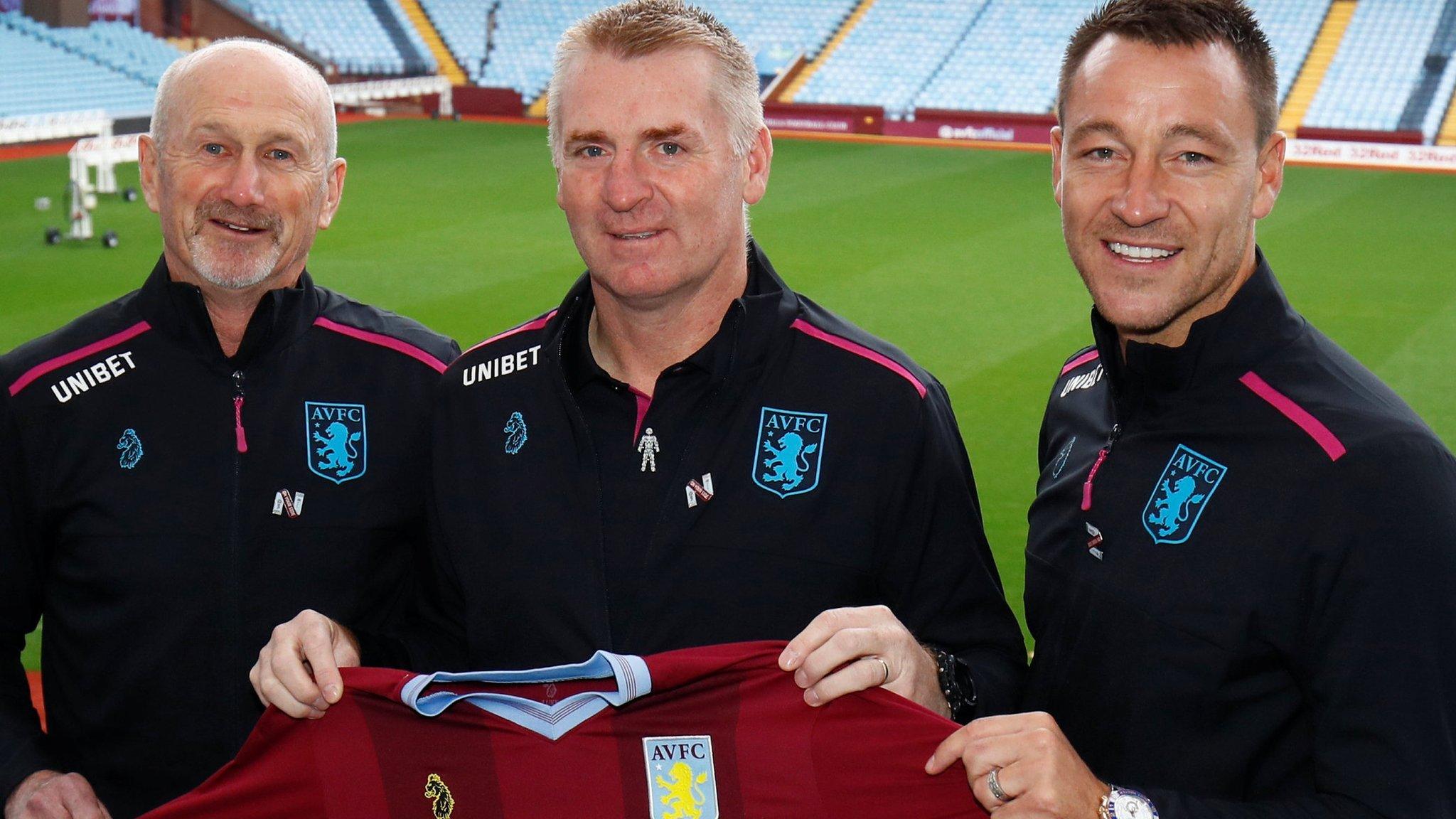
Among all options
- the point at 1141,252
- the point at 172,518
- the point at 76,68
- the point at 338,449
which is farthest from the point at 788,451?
the point at 76,68

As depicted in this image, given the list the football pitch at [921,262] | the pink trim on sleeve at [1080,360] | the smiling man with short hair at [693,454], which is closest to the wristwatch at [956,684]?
the smiling man with short hair at [693,454]

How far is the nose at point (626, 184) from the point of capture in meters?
2.80

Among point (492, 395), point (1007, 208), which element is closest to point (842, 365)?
point (492, 395)

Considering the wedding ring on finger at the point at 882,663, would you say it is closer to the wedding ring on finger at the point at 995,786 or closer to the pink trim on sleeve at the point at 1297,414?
the wedding ring on finger at the point at 995,786

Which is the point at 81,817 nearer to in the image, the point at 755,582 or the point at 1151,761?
the point at 755,582

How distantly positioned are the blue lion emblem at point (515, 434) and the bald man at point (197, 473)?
1.07 ft

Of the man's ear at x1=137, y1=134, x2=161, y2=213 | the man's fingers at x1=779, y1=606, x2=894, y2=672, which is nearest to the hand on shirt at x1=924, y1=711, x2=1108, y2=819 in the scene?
the man's fingers at x1=779, y1=606, x2=894, y2=672

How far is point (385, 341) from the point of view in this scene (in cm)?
334

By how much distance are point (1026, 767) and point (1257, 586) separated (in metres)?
0.50

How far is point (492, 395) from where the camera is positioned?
3039 mm

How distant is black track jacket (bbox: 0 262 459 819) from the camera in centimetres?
309

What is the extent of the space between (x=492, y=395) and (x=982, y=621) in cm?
112

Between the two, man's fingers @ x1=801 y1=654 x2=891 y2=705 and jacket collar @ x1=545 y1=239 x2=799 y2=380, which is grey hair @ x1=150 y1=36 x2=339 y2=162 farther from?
man's fingers @ x1=801 y1=654 x2=891 y2=705

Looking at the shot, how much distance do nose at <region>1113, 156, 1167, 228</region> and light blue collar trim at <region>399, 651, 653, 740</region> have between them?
1.18 m
